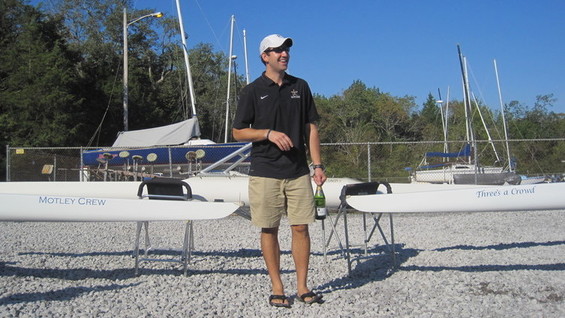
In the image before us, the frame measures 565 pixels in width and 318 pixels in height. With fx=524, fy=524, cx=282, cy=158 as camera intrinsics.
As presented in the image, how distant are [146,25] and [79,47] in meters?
7.24

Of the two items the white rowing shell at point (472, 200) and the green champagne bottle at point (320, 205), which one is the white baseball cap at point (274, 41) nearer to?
the green champagne bottle at point (320, 205)

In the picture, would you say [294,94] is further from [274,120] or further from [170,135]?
[170,135]

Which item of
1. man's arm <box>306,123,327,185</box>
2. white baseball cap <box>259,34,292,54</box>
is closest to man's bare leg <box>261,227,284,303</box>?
man's arm <box>306,123,327,185</box>

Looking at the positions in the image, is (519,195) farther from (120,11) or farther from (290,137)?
(120,11)

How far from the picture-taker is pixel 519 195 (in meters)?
4.27

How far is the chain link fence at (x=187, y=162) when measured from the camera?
14469 millimetres

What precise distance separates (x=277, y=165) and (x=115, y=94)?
32.5 meters

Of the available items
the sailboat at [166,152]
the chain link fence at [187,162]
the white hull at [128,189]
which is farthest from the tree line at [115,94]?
the white hull at [128,189]

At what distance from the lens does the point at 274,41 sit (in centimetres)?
387

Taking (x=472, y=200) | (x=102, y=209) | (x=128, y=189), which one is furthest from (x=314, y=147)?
(x=128, y=189)

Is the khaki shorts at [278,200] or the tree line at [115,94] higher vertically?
the tree line at [115,94]

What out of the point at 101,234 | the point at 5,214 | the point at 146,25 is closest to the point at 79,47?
the point at 146,25

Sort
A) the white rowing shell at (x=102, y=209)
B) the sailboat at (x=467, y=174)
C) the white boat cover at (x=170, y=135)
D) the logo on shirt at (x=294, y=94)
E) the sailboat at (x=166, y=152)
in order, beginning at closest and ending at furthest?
the logo on shirt at (x=294, y=94) → the white rowing shell at (x=102, y=209) → the sailboat at (x=467, y=174) → the sailboat at (x=166, y=152) → the white boat cover at (x=170, y=135)

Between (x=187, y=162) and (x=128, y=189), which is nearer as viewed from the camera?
(x=128, y=189)
